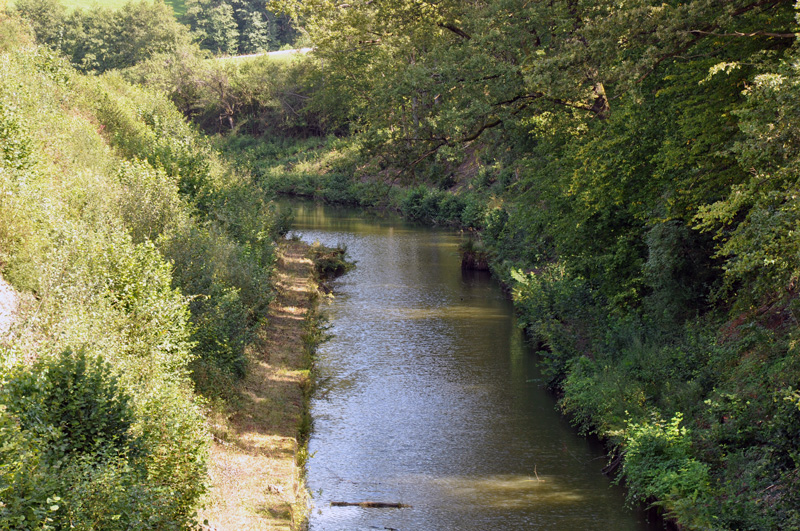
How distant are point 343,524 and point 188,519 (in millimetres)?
3942

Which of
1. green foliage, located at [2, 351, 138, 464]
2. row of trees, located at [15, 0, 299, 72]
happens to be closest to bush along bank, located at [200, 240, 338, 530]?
green foliage, located at [2, 351, 138, 464]

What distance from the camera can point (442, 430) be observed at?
1689 centimetres

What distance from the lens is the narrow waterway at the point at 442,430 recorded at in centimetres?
1328

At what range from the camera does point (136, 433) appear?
31.9 ft

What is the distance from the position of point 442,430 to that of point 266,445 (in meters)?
4.33

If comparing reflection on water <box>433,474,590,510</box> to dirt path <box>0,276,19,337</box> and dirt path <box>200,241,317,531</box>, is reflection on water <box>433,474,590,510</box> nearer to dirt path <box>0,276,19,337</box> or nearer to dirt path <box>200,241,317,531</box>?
dirt path <box>200,241,317,531</box>

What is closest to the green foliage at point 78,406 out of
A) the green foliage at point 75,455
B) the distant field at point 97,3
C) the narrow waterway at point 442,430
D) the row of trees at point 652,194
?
the green foliage at point 75,455

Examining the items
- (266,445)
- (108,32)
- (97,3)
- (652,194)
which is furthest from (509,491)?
(97,3)

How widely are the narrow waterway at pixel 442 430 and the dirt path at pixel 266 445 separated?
69 cm

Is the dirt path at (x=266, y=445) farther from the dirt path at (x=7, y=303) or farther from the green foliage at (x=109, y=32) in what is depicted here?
the green foliage at (x=109, y=32)

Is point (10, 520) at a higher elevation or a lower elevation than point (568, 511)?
higher

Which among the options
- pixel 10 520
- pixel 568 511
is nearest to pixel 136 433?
pixel 10 520

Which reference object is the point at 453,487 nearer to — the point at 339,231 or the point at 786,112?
the point at 786,112

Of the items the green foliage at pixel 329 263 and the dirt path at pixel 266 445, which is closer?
the dirt path at pixel 266 445
